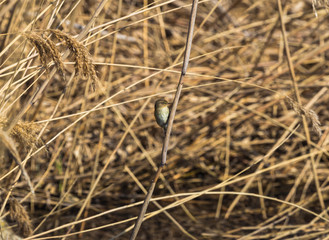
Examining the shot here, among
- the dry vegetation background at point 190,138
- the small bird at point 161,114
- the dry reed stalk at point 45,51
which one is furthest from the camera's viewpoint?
the dry vegetation background at point 190,138

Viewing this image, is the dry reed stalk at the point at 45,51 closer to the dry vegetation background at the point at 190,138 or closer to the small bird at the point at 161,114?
the small bird at the point at 161,114

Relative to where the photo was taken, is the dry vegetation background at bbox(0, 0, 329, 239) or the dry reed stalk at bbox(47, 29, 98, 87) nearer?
the dry reed stalk at bbox(47, 29, 98, 87)

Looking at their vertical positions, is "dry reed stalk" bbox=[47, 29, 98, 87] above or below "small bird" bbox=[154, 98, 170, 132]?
above

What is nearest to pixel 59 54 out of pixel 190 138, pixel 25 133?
pixel 25 133

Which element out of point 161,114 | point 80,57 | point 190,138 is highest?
point 80,57

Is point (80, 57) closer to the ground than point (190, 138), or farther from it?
farther from it

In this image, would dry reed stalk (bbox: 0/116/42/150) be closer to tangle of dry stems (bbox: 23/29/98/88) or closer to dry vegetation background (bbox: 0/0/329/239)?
tangle of dry stems (bbox: 23/29/98/88)

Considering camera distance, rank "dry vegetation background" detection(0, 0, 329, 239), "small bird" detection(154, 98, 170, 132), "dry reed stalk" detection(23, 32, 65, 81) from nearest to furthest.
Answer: "dry reed stalk" detection(23, 32, 65, 81) → "small bird" detection(154, 98, 170, 132) → "dry vegetation background" detection(0, 0, 329, 239)

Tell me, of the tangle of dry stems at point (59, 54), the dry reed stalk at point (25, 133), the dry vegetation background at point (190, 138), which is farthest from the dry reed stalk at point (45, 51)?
the dry vegetation background at point (190, 138)

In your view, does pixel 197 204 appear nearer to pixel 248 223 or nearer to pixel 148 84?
pixel 248 223

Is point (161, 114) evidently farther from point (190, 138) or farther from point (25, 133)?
point (190, 138)

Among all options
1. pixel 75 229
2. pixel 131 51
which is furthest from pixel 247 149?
pixel 75 229

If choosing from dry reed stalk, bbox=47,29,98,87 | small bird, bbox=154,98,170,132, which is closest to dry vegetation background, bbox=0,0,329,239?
small bird, bbox=154,98,170,132
